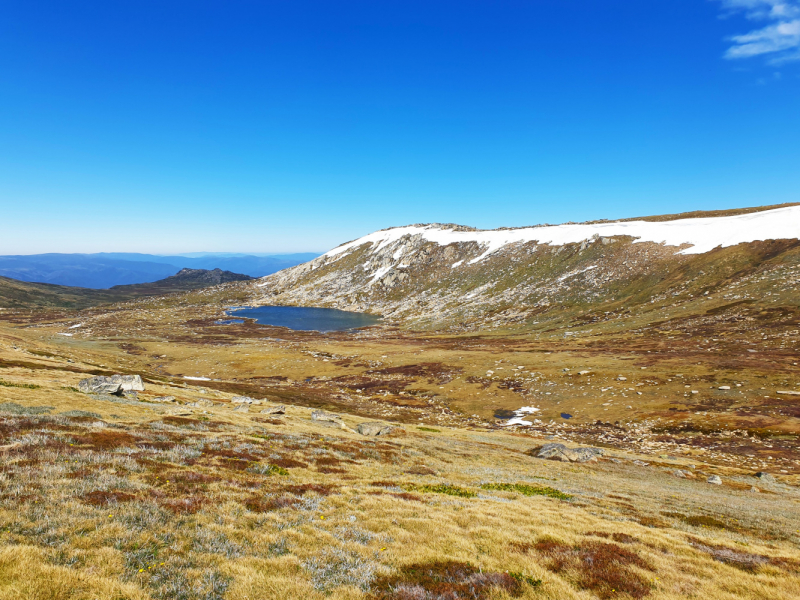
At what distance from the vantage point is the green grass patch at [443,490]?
19.2m

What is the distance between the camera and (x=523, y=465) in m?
30.9

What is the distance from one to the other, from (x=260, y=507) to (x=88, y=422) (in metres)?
16.5

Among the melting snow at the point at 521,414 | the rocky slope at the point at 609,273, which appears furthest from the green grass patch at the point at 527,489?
the rocky slope at the point at 609,273

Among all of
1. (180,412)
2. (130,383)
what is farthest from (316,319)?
(180,412)

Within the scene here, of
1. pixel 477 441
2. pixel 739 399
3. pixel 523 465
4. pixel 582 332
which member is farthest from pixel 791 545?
pixel 582 332

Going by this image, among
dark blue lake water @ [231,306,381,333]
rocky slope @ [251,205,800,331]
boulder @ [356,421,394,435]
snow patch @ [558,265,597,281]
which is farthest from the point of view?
dark blue lake water @ [231,306,381,333]

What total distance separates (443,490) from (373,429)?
1894 centimetres

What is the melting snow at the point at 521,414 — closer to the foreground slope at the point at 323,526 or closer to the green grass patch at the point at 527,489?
the foreground slope at the point at 323,526

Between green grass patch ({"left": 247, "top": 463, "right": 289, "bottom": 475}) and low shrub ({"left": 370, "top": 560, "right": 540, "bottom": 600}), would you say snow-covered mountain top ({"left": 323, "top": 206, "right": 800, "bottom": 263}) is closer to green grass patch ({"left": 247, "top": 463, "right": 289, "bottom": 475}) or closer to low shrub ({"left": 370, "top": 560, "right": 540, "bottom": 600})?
green grass patch ({"left": 247, "top": 463, "right": 289, "bottom": 475})

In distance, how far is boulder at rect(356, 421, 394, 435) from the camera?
37688mm

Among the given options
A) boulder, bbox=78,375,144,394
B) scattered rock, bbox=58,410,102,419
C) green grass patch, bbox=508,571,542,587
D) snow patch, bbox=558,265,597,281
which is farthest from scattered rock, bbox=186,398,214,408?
snow patch, bbox=558,265,597,281

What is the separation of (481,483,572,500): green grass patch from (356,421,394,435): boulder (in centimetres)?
1730

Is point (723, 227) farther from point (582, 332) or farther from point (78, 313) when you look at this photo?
point (78, 313)

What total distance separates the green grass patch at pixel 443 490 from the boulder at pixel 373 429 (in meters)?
17.8
